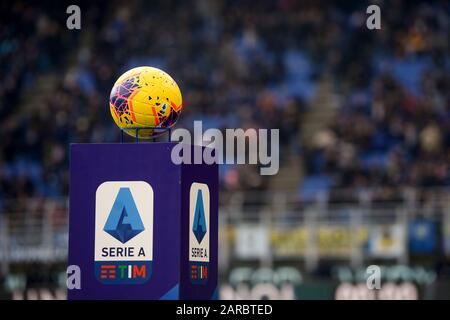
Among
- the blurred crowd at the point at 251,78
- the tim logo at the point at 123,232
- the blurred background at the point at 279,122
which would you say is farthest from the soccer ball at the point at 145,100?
the blurred crowd at the point at 251,78

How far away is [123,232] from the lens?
916 centimetres

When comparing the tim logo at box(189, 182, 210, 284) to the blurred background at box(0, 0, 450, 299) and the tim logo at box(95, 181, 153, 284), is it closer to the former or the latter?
the tim logo at box(95, 181, 153, 284)

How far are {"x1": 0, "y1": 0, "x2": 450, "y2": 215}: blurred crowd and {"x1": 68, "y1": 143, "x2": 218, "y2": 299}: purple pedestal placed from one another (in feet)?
48.6

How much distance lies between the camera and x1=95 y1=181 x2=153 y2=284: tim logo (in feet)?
29.8

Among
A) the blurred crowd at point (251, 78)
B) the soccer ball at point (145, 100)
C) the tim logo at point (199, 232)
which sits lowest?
the tim logo at point (199, 232)

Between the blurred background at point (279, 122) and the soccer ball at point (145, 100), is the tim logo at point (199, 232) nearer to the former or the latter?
the soccer ball at point (145, 100)

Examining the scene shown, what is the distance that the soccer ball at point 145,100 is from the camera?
9500 millimetres

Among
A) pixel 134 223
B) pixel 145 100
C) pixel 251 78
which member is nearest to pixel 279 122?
pixel 251 78

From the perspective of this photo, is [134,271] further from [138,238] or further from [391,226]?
[391,226]

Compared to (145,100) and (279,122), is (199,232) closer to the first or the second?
(145,100)

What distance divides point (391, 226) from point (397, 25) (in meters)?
9.57

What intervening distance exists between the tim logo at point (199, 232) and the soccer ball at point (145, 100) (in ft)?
2.21

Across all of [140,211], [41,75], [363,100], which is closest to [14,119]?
[41,75]
